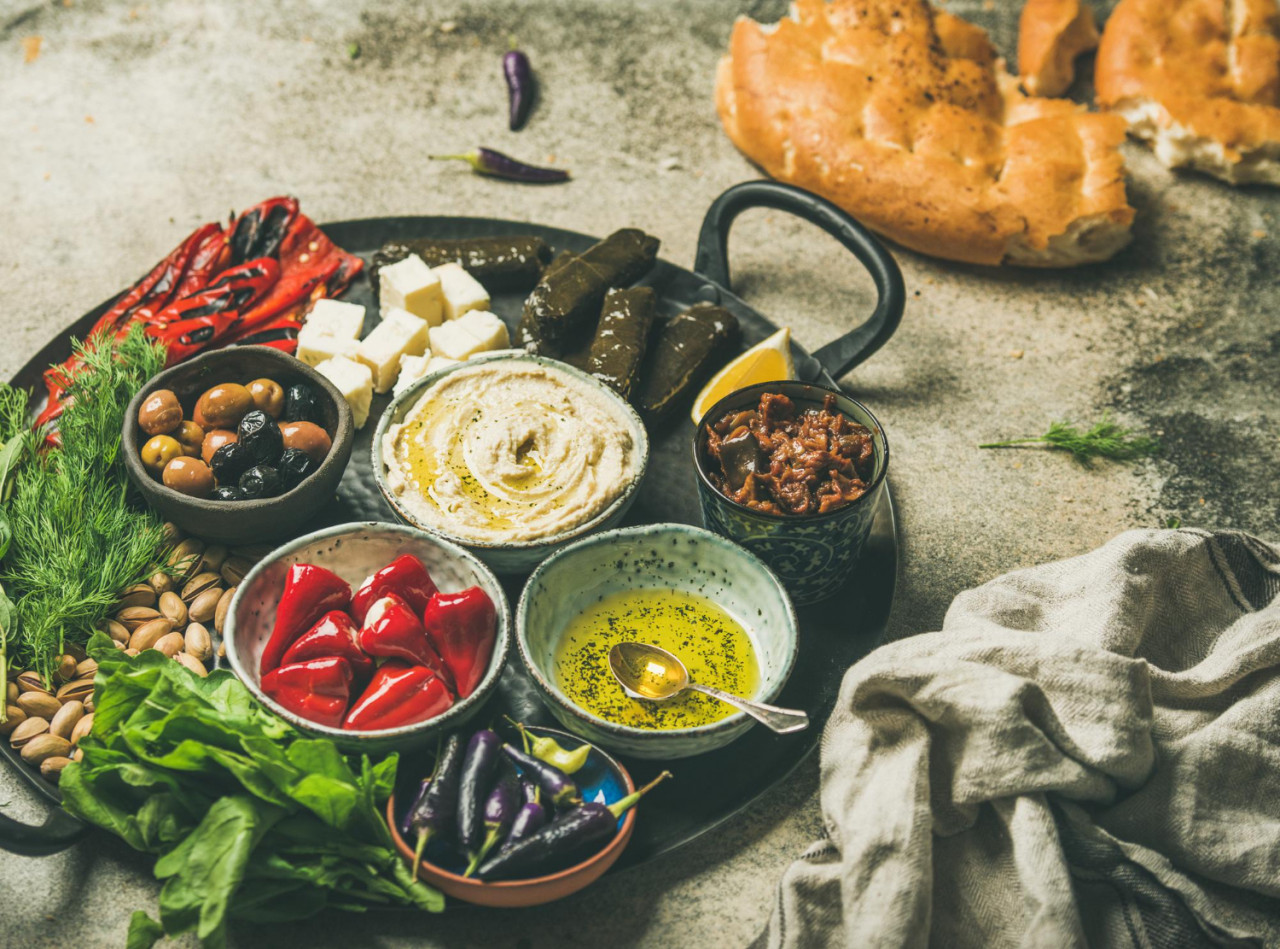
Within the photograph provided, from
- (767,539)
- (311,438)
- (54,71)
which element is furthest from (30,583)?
(54,71)

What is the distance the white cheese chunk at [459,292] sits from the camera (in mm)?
3311

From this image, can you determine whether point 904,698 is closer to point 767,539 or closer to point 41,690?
point 767,539

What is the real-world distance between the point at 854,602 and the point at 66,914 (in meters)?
1.95

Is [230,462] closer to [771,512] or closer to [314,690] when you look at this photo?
[314,690]

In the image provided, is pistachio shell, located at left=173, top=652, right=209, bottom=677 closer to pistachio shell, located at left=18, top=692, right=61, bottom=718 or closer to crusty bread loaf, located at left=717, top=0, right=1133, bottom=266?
pistachio shell, located at left=18, top=692, right=61, bottom=718

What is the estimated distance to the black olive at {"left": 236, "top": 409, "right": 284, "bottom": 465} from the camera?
2701 mm

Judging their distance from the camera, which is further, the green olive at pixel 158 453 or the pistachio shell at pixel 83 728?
the green olive at pixel 158 453

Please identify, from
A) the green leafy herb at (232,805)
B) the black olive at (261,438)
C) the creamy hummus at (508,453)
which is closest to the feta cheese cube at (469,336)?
the creamy hummus at (508,453)

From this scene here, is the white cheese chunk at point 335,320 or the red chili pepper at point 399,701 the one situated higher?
the white cheese chunk at point 335,320

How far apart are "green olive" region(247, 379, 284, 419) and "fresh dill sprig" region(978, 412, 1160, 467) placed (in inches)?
85.1

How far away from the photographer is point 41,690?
2430 mm

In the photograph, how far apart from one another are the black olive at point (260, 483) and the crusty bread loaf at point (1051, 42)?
11.7ft

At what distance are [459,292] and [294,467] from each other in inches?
35.5

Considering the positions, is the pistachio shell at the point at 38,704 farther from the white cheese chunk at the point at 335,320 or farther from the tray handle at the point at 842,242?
the tray handle at the point at 842,242
